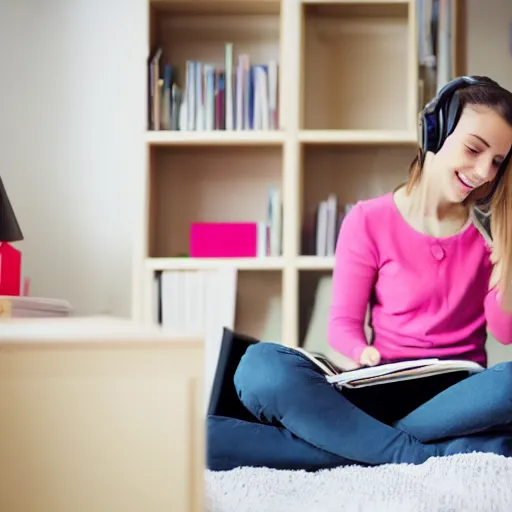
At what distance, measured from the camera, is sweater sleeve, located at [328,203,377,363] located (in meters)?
1.38

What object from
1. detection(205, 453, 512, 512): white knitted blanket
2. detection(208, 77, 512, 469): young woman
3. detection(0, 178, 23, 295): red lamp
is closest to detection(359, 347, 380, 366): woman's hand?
detection(208, 77, 512, 469): young woman

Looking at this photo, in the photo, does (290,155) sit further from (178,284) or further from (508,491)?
(508,491)

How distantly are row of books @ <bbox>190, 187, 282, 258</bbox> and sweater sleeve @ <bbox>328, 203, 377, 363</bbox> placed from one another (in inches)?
4.7

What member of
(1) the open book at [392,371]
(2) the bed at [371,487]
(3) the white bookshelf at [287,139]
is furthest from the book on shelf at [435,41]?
(2) the bed at [371,487]

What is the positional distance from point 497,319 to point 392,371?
26 centimetres

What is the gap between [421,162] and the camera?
1395mm

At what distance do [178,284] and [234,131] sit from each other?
0.97 feet

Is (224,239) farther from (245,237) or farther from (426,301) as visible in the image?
(426,301)

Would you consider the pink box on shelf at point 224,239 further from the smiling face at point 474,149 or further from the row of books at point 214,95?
the smiling face at point 474,149

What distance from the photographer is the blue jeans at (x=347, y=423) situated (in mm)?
1229

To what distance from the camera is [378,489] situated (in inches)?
39.6

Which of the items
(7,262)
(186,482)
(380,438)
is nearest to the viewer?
(186,482)

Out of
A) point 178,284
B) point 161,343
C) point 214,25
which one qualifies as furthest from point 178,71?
point 161,343

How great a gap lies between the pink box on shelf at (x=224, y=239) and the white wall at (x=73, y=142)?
0.41 feet
